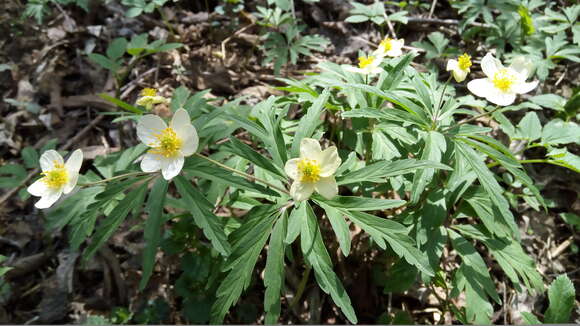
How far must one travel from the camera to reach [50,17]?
4.48 meters

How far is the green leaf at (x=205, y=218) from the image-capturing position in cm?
177

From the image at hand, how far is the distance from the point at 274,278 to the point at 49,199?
3.85 ft

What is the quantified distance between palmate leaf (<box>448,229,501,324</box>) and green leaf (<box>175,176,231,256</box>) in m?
1.37

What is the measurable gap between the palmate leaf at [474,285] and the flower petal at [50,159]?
2.22m

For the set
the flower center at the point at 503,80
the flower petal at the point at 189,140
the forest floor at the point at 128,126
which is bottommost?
the forest floor at the point at 128,126

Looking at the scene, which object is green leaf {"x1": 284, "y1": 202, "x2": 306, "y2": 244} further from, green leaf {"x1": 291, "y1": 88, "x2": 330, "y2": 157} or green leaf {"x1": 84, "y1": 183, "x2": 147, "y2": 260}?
green leaf {"x1": 84, "y1": 183, "x2": 147, "y2": 260}

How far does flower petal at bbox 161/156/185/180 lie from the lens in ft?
6.01

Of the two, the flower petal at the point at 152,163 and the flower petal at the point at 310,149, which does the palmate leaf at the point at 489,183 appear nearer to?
the flower petal at the point at 310,149

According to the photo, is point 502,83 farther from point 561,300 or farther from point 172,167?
point 172,167

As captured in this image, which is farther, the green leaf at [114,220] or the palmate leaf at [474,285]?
the palmate leaf at [474,285]

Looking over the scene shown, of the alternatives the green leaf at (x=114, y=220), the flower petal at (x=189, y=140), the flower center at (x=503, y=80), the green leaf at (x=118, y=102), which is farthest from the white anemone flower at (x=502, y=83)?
the green leaf at (x=118, y=102)

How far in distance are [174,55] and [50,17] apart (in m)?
1.54

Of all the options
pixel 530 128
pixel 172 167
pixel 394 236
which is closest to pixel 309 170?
pixel 394 236

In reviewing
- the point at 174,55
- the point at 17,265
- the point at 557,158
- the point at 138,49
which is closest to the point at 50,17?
the point at 174,55
